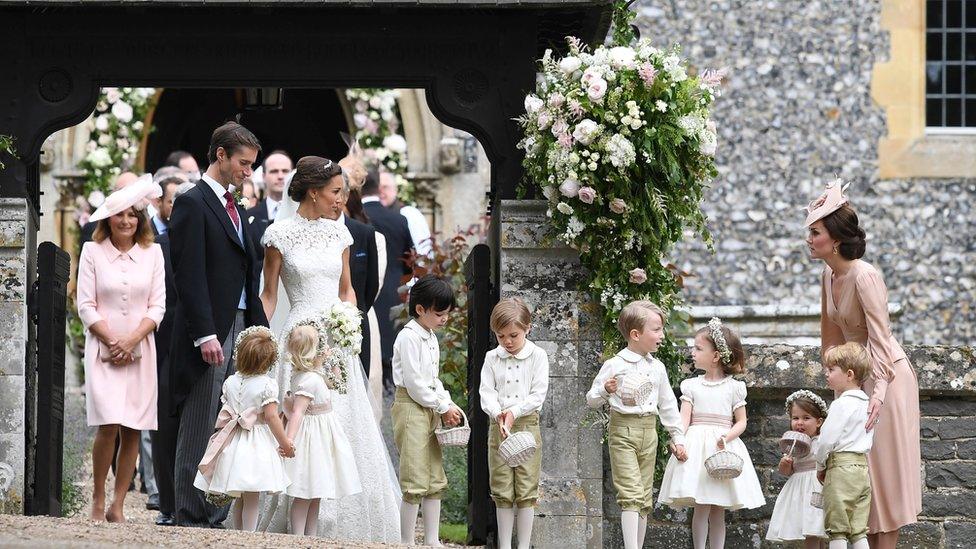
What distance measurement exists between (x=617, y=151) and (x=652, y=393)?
3.89ft

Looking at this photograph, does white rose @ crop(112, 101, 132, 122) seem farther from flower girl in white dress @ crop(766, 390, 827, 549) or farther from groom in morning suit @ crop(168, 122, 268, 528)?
flower girl in white dress @ crop(766, 390, 827, 549)

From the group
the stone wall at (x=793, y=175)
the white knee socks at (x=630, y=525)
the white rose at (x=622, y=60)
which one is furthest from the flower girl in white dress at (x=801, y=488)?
the stone wall at (x=793, y=175)

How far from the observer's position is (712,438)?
8.80 m

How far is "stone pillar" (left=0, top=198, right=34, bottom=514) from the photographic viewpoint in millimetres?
8773

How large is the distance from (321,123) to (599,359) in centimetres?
1017

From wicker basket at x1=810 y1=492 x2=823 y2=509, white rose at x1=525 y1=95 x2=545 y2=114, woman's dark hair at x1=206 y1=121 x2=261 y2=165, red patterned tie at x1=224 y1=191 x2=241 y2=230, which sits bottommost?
wicker basket at x1=810 y1=492 x2=823 y2=509

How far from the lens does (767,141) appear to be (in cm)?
1748

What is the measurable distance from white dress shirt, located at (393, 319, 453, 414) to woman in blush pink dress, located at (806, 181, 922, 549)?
6.25 feet

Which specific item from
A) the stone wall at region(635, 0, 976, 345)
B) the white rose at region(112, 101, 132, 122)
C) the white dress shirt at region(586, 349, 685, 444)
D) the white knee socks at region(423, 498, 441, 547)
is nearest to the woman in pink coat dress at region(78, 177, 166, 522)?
the white knee socks at region(423, 498, 441, 547)

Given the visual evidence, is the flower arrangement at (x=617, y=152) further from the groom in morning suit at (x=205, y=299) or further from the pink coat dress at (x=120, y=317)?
the pink coat dress at (x=120, y=317)

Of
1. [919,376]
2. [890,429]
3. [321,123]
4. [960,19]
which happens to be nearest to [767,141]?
[960,19]

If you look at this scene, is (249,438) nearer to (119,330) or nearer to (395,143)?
(119,330)

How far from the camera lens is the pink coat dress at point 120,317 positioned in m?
8.79

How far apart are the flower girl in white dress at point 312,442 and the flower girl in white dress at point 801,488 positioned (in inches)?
80.4
